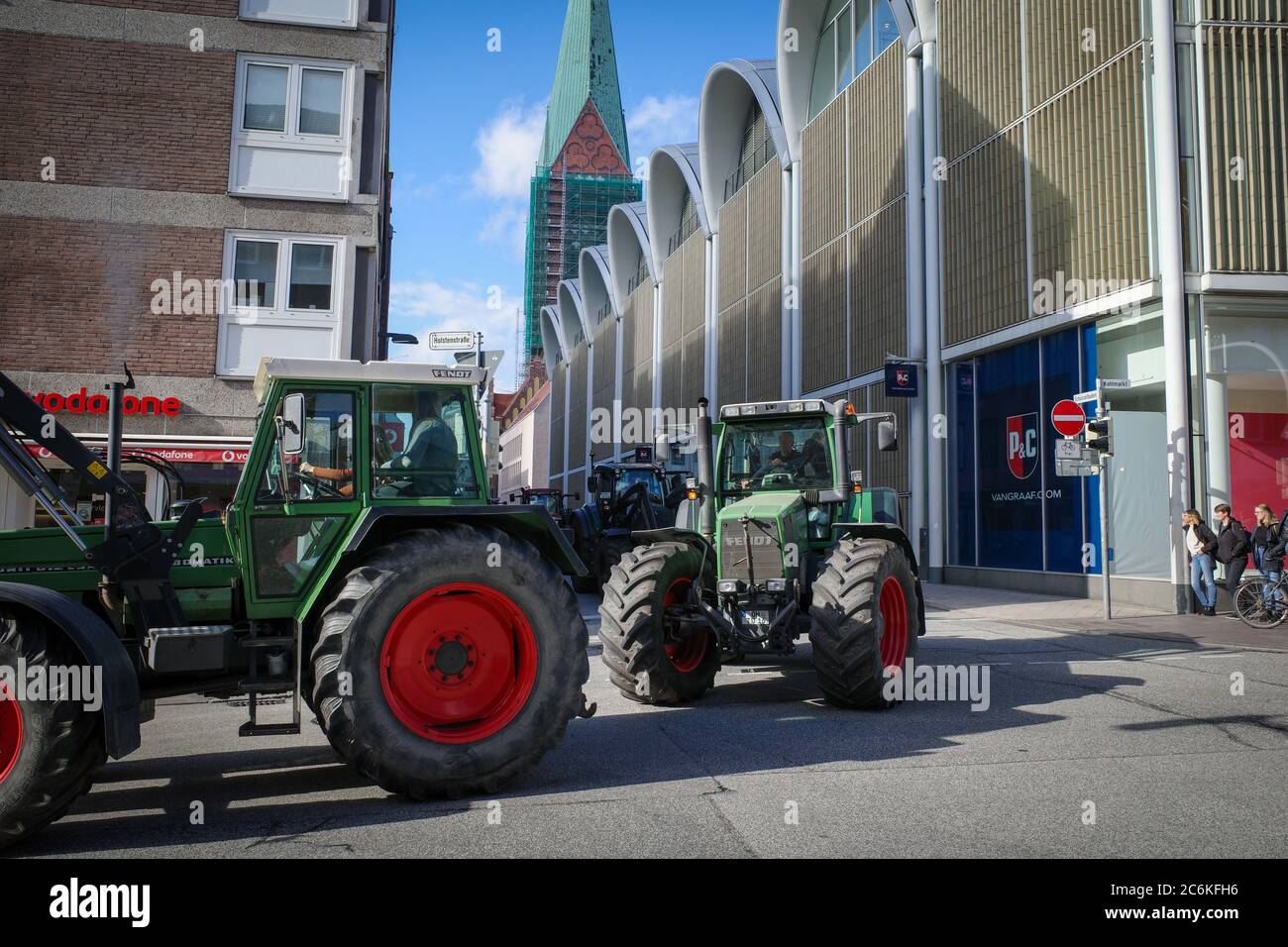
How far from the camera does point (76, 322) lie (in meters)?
14.1

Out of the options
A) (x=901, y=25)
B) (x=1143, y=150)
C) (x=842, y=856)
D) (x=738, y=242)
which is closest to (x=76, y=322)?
(x=842, y=856)

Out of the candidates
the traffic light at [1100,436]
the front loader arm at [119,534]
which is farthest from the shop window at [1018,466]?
the front loader arm at [119,534]

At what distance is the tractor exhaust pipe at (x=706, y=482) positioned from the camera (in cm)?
827

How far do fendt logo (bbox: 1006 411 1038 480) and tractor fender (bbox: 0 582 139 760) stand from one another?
53.9 feet

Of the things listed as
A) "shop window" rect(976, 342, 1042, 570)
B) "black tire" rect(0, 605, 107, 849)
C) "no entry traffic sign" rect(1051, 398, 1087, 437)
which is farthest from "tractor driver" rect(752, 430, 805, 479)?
"shop window" rect(976, 342, 1042, 570)

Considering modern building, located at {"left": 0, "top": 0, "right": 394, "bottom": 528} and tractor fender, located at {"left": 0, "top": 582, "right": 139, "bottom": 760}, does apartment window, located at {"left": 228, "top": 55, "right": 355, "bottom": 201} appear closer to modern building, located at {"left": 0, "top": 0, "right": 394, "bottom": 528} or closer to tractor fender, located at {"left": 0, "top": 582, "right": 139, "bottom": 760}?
modern building, located at {"left": 0, "top": 0, "right": 394, "bottom": 528}

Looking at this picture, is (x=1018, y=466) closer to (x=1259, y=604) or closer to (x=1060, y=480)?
(x=1060, y=480)

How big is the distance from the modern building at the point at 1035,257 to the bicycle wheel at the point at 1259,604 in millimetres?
1593

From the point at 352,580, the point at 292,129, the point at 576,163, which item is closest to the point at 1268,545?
the point at 352,580

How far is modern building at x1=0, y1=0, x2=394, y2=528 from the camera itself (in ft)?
46.1

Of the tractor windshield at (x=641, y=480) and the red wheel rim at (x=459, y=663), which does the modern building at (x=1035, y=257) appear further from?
the red wheel rim at (x=459, y=663)

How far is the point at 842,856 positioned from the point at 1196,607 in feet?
42.1

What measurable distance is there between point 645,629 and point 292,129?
11.3 meters

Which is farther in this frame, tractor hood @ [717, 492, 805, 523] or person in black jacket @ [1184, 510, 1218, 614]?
person in black jacket @ [1184, 510, 1218, 614]
